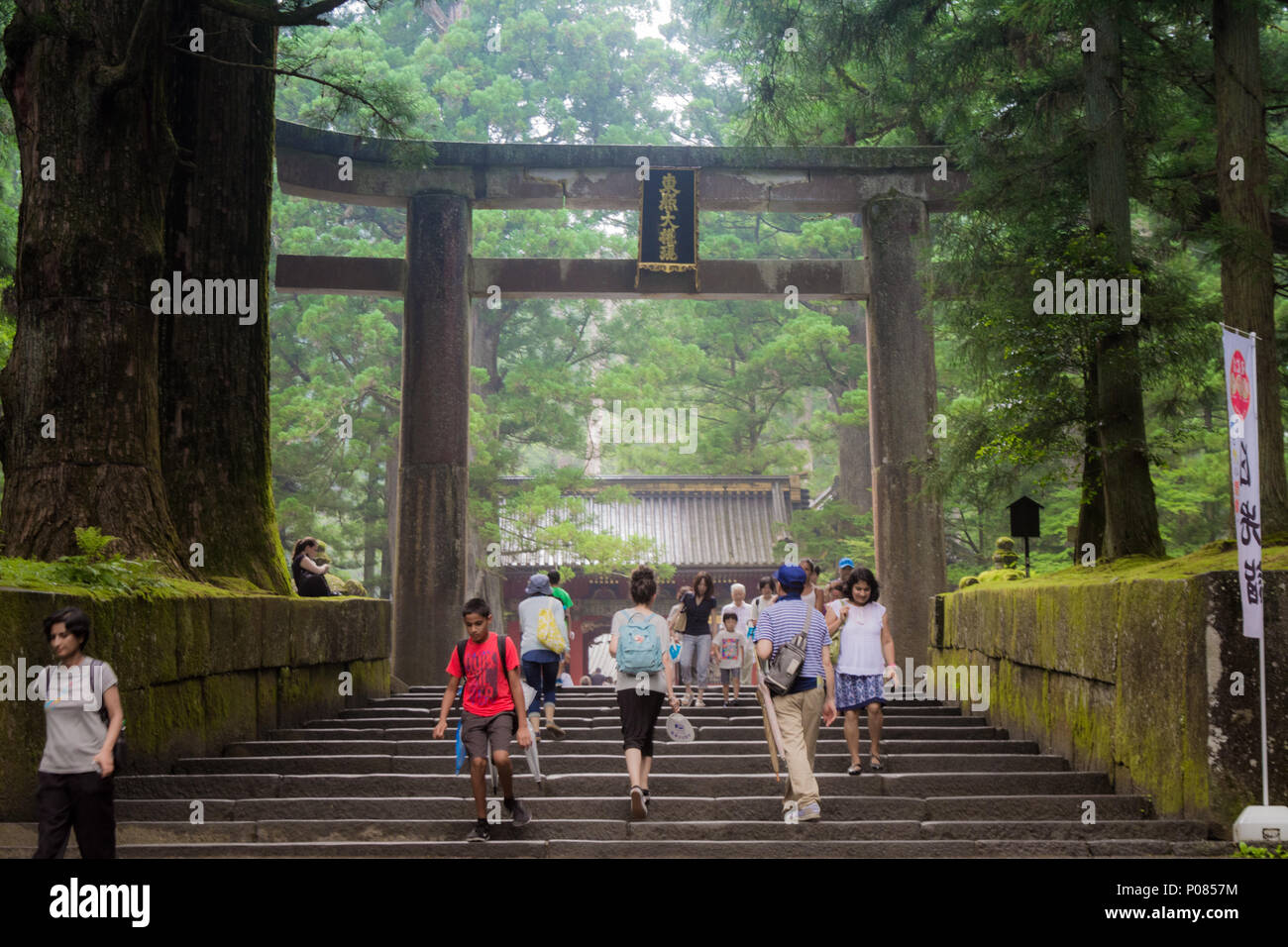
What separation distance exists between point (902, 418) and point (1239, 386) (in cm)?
797

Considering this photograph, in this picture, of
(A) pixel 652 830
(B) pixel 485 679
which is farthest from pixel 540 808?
(B) pixel 485 679

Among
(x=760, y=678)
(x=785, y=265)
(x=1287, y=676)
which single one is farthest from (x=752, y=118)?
(x=1287, y=676)

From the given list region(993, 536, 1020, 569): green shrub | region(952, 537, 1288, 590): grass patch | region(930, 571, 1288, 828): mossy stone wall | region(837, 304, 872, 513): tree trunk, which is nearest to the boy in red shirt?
region(930, 571, 1288, 828): mossy stone wall

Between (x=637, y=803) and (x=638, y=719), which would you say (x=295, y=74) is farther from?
(x=637, y=803)

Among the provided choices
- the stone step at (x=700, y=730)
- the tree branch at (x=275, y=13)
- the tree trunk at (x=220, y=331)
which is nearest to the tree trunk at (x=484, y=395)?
the stone step at (x=700, y=730)

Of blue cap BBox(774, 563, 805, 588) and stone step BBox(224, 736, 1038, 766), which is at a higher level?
blue cap BBox(774, 563, 805, 588)

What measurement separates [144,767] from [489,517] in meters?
12.9

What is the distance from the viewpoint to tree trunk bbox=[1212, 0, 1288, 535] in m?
7.42

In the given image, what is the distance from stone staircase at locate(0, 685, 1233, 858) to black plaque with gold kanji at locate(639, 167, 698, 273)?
301 inches

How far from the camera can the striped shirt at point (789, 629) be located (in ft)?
22.3

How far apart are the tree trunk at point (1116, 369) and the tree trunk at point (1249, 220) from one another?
90cm

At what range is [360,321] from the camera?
66.0ft

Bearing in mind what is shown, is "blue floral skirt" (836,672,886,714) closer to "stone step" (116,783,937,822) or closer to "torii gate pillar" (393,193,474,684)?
"stone step" (116,783,937,822)

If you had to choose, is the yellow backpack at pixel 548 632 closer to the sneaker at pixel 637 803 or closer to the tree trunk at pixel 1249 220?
the sneaker at pixel 637 803
